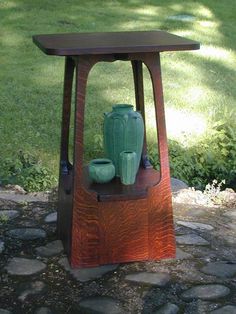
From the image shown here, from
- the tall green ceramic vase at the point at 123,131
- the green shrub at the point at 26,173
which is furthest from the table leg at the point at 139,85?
the green shrub at the point at 26,173

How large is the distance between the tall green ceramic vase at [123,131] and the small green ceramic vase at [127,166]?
1.6 inches

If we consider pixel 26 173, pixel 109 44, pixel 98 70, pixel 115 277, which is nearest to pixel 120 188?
pixel 115 277

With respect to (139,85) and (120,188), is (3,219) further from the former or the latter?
(139,85)

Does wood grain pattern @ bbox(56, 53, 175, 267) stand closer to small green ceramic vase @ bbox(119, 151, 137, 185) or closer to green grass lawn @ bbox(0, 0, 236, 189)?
small green ceramic vase @ bbox(119, 151, 137, 185)

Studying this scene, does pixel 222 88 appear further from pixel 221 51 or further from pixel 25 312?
pixel 25 312

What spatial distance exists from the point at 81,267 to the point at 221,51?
5.85m

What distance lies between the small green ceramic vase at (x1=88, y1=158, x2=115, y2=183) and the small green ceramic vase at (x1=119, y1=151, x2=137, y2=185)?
6 centimetres

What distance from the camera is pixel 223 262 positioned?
3.13 meters

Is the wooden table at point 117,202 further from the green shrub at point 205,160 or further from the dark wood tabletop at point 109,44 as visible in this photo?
the green shrub at point 205,160

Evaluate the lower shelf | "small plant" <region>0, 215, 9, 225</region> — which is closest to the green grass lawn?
"small plant" <region>0, 215, 9, 225</region>

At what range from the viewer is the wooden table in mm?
2883

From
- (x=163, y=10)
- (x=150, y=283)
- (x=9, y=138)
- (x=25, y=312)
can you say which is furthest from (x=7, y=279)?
(x=163, y=10)

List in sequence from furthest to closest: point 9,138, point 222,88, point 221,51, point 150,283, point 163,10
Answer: point 163,10 < point 221,51 < point 222,88 < point 9,138 < point 150,283

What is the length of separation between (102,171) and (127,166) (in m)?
0.14
